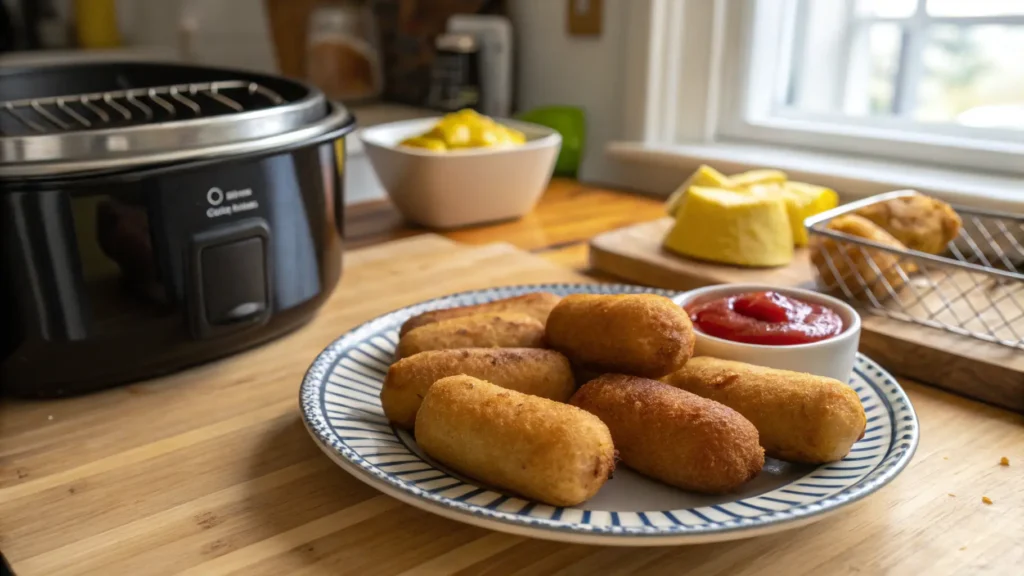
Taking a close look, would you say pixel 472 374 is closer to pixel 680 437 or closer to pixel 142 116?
pixel 680 437

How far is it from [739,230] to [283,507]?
2.14 ft

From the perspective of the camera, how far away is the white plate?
0.49 m

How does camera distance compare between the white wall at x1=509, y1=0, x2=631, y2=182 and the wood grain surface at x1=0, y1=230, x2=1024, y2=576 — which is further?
the white wall at x1=509, y1=0, x2=631, y2=182

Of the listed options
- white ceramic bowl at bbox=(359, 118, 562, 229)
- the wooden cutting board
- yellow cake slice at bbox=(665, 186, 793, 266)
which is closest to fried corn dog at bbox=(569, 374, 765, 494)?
the wooden cutting board

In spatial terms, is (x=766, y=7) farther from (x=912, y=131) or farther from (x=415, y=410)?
(x=415, y=410)

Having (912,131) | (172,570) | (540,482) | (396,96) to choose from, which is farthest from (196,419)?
(396,96)

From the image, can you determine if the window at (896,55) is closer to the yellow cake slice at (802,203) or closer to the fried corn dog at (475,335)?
the yellow cake slice at (802,203)

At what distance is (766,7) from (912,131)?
339mm

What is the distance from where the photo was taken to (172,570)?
1.71ft

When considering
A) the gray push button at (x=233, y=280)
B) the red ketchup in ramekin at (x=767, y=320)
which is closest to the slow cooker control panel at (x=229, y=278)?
the gray push button at (x=233, y=280)

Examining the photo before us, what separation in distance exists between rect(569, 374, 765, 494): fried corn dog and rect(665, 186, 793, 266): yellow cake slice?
0.46 metres

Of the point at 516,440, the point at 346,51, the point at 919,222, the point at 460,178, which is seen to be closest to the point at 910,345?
the point at 919,222

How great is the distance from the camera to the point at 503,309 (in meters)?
0.78

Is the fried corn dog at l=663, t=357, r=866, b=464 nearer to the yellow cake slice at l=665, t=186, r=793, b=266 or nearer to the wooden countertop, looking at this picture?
the wooden countertop
